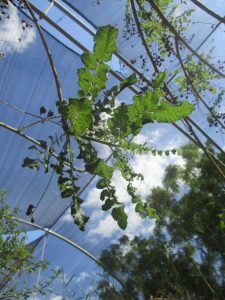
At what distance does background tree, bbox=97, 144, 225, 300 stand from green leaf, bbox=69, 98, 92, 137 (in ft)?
23.6

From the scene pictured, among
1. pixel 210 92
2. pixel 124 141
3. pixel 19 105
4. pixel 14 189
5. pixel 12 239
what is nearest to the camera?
pixel 124 141

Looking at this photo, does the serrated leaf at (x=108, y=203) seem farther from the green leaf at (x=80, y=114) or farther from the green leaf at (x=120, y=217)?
the green leaf at (x=80, y=114)

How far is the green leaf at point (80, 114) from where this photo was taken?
0.82 meters

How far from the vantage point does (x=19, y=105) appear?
461 cm

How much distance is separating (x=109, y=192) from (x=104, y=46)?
0.41 m

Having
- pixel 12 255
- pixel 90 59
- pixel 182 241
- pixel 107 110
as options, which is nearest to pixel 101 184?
pixel 107 110

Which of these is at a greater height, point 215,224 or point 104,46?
point 215,224

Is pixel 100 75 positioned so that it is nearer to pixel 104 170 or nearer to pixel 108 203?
pixel 104 170

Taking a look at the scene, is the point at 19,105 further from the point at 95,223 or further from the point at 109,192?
the point at 109,192

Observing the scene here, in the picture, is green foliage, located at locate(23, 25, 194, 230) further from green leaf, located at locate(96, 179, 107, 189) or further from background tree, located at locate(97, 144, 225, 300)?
background tree, located at locate(97, 144, 225, 300)

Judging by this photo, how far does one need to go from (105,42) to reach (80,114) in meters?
0.17

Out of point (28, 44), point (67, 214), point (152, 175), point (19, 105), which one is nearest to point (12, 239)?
point (19, 105)

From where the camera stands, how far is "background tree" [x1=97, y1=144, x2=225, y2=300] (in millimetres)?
7977

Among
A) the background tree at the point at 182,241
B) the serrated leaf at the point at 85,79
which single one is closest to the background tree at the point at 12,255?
the serrated leaf at the point at 85,79
